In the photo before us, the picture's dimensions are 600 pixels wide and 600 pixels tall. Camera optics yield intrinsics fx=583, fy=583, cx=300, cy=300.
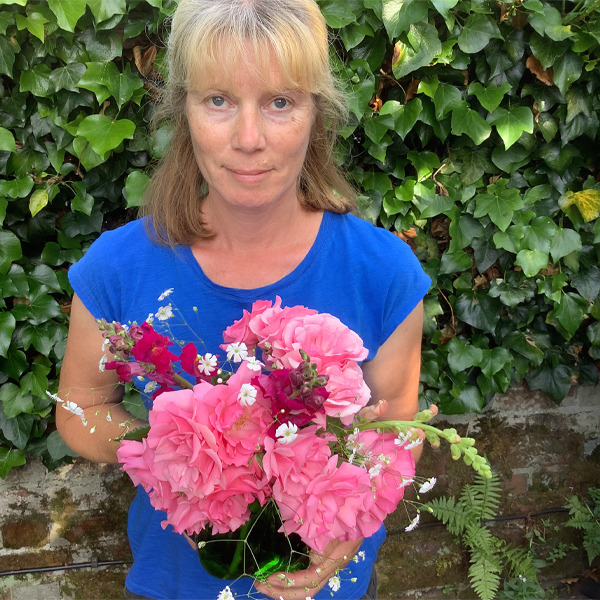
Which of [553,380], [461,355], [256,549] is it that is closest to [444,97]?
[461,355]

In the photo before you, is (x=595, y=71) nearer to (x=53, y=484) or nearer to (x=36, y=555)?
(x=53, y=484)

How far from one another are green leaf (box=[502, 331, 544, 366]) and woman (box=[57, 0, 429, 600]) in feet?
3.89

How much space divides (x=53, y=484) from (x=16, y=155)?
4.79 ft

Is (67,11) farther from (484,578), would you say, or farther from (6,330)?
(484,578)

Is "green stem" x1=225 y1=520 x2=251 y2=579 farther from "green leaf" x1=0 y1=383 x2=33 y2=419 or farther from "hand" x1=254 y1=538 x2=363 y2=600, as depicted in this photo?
"green leaf" x1=0 y1=383 x2=33 y2=419

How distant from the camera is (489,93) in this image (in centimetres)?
221

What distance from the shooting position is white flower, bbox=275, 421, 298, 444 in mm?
812

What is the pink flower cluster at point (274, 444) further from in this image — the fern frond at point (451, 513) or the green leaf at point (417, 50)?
the fern frond at point (451, 513)

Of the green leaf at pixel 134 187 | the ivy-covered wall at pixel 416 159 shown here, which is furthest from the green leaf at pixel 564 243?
the green leaf at pixel 134 187

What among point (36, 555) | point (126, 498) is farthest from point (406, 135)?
point (36, 555)

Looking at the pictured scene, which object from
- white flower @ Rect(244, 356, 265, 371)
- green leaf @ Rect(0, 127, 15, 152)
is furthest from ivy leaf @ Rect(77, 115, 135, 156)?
white flower @ Rect(244, 356, 265, 371)

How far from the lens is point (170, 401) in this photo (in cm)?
87

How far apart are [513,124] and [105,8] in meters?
1.52

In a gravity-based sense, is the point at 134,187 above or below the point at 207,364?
below
